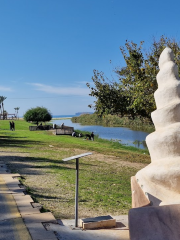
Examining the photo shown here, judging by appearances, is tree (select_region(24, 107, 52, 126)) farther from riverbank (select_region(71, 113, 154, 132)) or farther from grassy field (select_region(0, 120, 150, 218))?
grassy field (select_region(0, 120, 150, 218))

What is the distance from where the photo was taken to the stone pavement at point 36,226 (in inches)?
177

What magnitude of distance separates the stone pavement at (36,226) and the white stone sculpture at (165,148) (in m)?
0.90

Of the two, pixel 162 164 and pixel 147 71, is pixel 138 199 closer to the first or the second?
pixel 162 164

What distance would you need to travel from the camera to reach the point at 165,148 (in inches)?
181

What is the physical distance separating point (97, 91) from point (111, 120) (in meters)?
41.9

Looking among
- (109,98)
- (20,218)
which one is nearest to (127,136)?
(109,98)

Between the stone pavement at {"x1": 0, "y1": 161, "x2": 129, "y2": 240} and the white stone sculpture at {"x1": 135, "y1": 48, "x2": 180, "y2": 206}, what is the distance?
0.90 meters

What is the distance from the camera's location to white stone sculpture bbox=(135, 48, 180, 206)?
4.44 meters

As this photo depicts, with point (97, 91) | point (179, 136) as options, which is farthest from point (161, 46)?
point (179, 136)

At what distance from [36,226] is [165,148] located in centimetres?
249

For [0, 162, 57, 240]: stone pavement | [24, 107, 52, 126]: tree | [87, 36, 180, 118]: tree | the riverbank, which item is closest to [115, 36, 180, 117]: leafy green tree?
[87, 36, 180, 118]: tree

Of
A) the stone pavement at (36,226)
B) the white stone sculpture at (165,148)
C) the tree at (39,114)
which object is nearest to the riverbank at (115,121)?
the tree at (39,114)

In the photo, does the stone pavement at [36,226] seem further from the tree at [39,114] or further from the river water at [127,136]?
the tree at [39,114]

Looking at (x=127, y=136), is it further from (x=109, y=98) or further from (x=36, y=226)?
(x=36, y=226)
